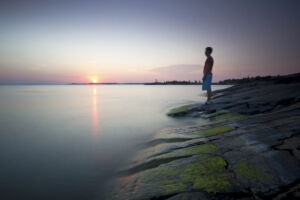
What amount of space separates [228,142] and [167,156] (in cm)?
171

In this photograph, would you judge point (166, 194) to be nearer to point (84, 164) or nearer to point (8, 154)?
point (84, 164)

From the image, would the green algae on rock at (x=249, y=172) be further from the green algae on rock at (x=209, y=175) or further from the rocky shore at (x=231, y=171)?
the green algae on rock at (x=209, y=175)

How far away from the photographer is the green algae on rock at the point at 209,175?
2.41 m

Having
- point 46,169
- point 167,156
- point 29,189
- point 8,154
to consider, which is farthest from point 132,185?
point 8,154

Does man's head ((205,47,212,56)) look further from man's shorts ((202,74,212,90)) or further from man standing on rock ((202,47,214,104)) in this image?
man's shorts ((202,74,212,90))

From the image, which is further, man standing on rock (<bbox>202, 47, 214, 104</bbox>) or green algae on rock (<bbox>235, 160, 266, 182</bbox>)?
man standing on rock (<bbox>202, 47, 214, 104</bbox>)

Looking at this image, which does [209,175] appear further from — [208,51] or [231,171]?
[208,51]

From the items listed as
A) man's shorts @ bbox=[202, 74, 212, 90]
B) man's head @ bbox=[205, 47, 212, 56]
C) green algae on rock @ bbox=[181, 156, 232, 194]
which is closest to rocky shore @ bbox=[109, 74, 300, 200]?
green algae on rock @ bbox=[181, 156, 232, 194]

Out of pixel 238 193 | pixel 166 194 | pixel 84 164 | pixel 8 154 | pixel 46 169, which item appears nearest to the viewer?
pixel 238 193

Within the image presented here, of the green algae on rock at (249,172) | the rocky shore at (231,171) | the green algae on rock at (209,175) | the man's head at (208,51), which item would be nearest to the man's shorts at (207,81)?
the man's head at (208,51)

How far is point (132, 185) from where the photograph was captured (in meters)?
3.18

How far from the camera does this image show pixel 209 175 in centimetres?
273

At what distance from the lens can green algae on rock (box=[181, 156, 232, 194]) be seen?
2.41 meters

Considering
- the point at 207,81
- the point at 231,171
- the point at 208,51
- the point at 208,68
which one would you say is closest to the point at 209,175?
the point at 231,171
